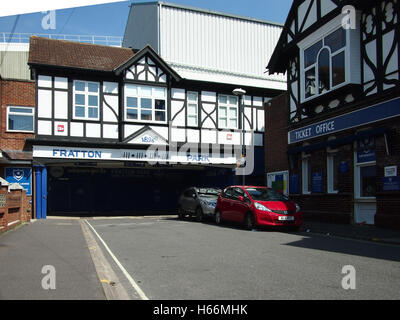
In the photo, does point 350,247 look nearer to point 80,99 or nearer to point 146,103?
point 146,103

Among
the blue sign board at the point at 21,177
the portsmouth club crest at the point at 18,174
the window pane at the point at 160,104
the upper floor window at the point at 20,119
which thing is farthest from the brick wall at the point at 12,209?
the window pane at the point at 160,104

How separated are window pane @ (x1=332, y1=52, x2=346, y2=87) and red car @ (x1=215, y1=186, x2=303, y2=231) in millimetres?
4917

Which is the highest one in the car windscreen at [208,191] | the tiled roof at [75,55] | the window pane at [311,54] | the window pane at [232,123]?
the tiled roof at [75,55]

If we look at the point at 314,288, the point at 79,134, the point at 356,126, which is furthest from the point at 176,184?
the point at 314,288

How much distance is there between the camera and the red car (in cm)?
1406

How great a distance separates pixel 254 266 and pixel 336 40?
11.7m

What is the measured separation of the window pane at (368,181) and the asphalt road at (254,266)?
3620 millimetres

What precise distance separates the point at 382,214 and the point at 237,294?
10.0 meters

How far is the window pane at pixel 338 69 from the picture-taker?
52.2 ft

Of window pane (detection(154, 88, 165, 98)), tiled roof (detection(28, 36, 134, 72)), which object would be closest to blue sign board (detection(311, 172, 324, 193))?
window pane (detection(154, 88, 165, 98))

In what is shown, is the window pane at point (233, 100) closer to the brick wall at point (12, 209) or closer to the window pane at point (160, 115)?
the window pane at point (160, 115)

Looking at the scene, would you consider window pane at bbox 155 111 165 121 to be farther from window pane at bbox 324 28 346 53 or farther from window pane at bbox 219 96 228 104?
window pane at bbox 324 28 346 53

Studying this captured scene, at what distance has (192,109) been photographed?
25562 millimetres
